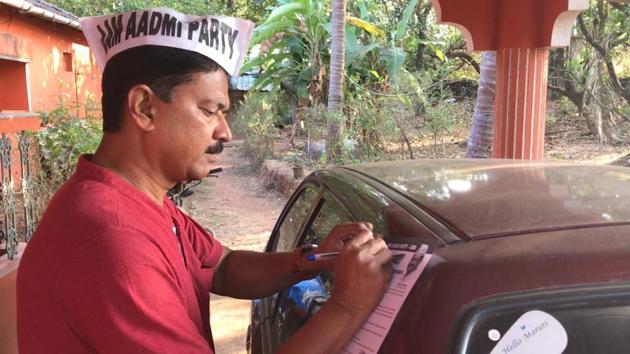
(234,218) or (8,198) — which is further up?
(8,198)

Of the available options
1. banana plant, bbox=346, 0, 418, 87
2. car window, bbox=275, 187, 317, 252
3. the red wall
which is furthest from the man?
banana plant, bbox=346, 0, 418, 87

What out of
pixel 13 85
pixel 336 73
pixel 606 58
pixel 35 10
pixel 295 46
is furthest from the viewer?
pixel 606 58

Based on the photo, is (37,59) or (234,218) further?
(37,59)

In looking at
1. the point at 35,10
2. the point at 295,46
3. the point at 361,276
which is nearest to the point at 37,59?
the point at 35,10

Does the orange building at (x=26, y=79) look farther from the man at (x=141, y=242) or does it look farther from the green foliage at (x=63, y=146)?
the man at (x=141, y=242)

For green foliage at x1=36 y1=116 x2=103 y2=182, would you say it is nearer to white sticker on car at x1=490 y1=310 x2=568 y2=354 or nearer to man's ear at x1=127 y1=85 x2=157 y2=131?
man's ear at x1=127 y1=85 x2=157 y2=131

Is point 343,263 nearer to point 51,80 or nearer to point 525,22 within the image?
point 525,22

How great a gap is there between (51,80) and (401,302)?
412 inches

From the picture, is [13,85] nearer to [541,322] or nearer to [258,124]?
[258,124]

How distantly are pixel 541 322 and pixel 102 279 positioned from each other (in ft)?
2.67

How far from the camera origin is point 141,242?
3.76 feet

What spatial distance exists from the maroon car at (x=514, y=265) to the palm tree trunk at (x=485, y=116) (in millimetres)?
4766

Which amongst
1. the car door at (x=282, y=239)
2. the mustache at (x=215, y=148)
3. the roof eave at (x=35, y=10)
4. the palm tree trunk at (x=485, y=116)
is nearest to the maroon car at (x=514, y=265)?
the mustache at (x=215, y=148)

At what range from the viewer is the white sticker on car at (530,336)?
3.33ft
